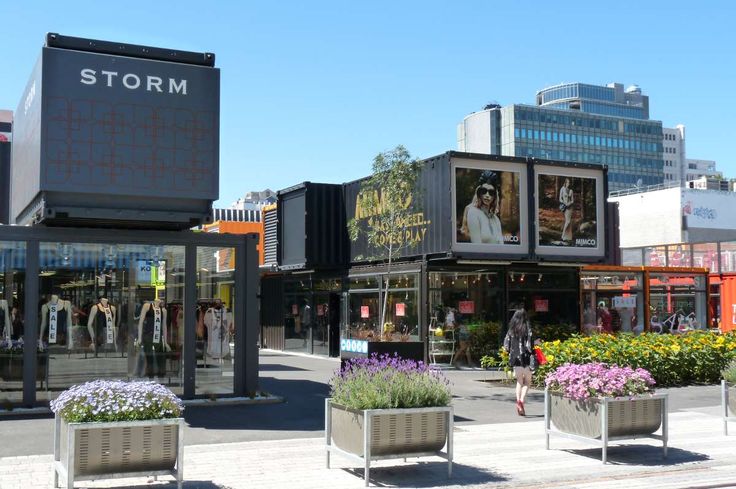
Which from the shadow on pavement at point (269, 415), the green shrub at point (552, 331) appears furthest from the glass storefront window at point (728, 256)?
the shadow on pavement at point (269, 415)

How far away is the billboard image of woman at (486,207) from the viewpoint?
880 inches

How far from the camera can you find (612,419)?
10.1 meters

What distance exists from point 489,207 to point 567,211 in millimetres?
2741

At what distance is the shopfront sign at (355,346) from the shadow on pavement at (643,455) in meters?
4.74

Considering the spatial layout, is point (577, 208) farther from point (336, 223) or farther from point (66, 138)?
point (66, 138)

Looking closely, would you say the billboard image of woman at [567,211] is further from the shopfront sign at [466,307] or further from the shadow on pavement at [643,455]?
the shadow on pavement at [643,455]

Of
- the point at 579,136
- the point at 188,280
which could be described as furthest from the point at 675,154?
the point at 188,280

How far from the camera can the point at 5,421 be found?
13258mm

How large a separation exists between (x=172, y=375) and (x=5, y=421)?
307 centimetres

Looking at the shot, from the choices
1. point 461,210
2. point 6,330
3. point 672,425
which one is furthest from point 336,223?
point 672,425

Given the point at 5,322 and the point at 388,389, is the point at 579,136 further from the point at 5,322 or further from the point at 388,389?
the point at 388,389

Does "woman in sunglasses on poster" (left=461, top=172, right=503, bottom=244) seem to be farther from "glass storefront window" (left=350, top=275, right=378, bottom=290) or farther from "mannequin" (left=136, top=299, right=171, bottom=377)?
"mannequin" (left=136, top=299, right=171, bottom=377)

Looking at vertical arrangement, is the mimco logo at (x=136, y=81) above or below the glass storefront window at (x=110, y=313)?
above

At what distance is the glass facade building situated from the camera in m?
154
